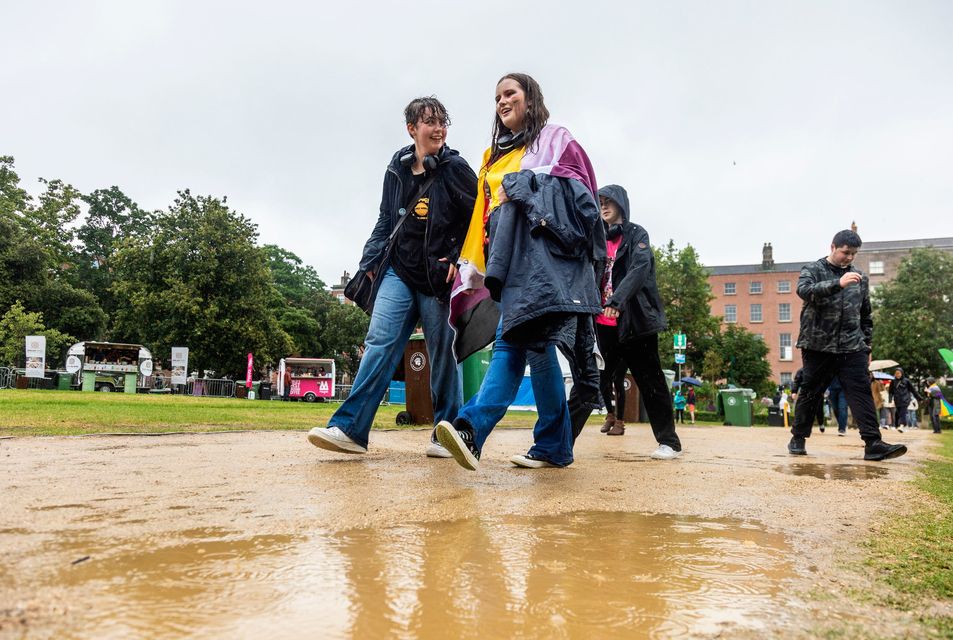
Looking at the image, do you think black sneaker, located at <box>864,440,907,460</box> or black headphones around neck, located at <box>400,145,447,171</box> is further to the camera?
black sneaker, located at <box>864,440,907,460</box>

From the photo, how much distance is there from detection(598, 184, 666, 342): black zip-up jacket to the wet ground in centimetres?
195

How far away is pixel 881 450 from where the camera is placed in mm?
5547

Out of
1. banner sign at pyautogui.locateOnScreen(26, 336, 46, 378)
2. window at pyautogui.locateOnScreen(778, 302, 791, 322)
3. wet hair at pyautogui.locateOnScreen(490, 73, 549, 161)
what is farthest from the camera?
window at pyautogui.locateOnScreen(778, 302, 791, 322)

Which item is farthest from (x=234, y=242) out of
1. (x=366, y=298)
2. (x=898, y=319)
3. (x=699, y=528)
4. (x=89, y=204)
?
(x=898, y=319)

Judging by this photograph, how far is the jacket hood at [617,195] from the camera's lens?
5871mm

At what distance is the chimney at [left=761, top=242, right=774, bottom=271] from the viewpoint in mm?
86062

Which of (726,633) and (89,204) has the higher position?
(89,204)

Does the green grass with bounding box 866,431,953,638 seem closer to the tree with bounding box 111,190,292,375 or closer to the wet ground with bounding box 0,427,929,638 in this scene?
the wet ground with bounding box 0,427,929,638

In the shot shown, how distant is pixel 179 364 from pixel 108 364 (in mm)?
5758

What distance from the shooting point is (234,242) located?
43.9 metres

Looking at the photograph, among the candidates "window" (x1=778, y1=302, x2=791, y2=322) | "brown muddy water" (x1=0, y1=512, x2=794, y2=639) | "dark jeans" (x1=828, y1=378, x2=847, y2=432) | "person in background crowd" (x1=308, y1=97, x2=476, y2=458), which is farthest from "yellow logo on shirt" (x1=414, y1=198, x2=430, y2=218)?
"window" (x1=778, y1=302, x2=791, y2=322)

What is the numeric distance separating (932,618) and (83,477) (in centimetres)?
306

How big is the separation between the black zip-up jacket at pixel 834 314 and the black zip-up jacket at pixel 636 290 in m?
1.34

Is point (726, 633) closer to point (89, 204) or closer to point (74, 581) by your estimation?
point (74, 581)
